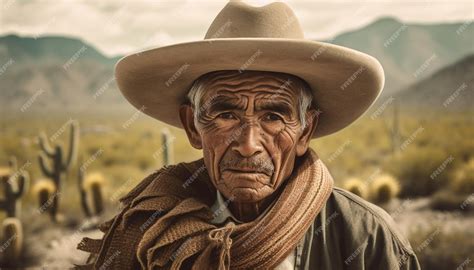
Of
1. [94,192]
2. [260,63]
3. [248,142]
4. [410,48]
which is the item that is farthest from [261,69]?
[410,48]

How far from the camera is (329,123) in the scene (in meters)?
3.28

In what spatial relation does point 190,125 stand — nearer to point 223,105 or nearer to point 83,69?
point 223,105

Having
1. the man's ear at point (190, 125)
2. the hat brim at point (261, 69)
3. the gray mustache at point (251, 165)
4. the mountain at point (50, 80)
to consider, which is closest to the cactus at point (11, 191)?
the hat brim at point (261, 69)

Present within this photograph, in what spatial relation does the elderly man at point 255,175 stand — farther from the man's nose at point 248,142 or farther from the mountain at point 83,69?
the mountain at point 83,69

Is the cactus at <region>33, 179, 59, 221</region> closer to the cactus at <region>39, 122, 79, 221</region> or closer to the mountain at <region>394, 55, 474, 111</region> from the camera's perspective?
the cactus at <region>39, 122, 79, 221</region>

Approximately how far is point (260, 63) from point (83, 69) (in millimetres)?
77615

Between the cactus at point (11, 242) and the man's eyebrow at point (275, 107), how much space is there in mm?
6965

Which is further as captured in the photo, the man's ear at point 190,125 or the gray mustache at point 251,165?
the man's ear at point 190,125

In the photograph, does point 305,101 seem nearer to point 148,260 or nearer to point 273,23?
point 273,23

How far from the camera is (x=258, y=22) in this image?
9.32ft

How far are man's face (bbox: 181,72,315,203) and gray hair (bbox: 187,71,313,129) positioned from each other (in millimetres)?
26

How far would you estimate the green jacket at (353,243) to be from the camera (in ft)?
9.11

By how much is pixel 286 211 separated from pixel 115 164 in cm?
1914

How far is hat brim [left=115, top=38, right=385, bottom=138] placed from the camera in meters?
2.63
